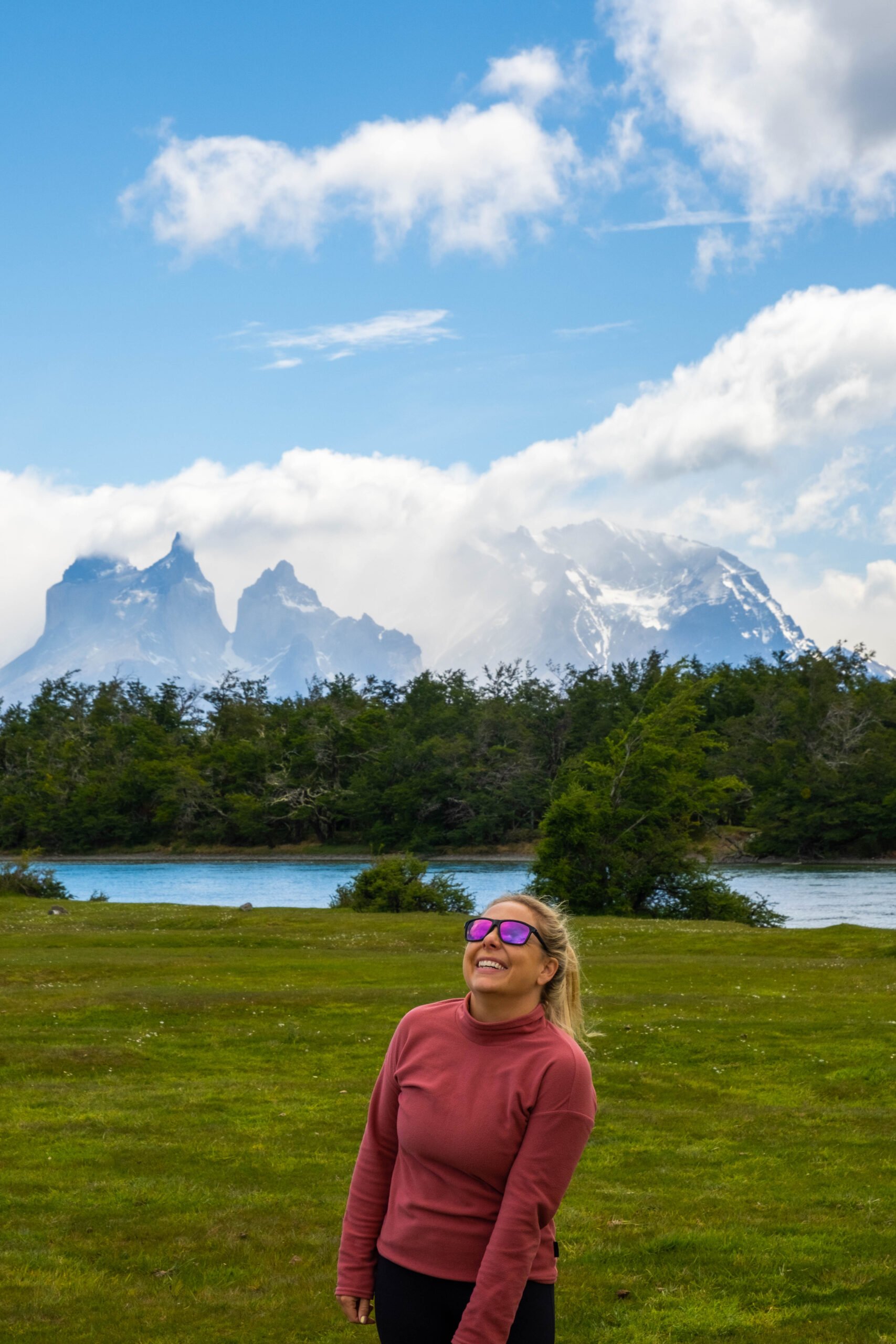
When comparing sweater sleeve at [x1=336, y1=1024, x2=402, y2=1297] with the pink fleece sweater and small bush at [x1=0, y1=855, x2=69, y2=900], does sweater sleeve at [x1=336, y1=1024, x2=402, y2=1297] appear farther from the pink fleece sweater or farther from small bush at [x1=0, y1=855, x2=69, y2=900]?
small bush at [x1=0, y1=855, x2=69, y2=900]

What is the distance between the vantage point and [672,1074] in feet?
57.1

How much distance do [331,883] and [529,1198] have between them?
88.3 meters

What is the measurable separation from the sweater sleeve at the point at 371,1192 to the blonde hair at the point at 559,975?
0.63m

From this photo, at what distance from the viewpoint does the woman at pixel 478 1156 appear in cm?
436

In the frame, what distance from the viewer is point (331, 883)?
9094cm

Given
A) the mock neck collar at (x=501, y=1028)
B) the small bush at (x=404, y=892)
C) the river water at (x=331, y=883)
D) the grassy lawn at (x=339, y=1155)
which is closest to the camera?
the mock neck collar at (x=501, y=1028)

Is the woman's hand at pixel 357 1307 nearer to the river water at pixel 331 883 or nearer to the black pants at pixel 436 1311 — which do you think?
the black pants at pixel 436 1311

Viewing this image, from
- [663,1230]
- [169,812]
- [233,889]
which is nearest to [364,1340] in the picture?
[663,1230]

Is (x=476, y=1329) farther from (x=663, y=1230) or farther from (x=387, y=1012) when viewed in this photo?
(x=387, y=1012)

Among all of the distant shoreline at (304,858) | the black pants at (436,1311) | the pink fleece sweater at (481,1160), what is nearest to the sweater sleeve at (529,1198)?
the pink fleece sweater at (481,1160)

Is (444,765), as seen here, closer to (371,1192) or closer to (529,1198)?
(371,1192)

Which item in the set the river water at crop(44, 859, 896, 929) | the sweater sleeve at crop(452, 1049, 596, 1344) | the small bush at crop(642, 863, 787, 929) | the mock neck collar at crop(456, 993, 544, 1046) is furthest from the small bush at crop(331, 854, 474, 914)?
the sweater sleeve at crop(452, 1049, 596, 1344)

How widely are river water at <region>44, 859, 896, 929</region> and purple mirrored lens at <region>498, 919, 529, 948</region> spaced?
5318 centimetres

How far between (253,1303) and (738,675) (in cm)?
13269
